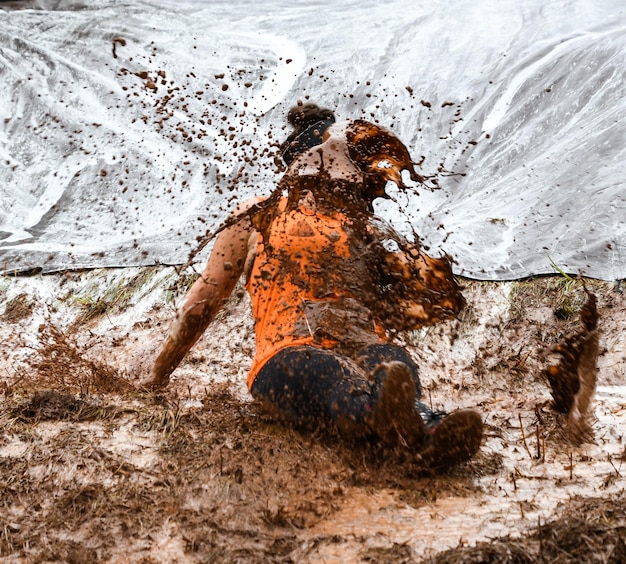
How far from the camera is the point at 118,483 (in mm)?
1879

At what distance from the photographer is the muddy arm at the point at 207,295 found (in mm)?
2600

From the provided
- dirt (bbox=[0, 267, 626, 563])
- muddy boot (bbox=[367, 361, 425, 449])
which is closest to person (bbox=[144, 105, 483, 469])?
muddy boot (bbox=[367, 361, 425, 449])

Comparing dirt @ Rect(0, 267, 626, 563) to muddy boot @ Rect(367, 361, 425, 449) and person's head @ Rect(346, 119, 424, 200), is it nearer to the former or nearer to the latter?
muddy boot @ Rect(367, 361, 425, 449)

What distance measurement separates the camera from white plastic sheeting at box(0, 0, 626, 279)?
4.04 meters

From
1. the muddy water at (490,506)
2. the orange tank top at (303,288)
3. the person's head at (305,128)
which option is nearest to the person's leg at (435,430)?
the muddy water at (490,506)

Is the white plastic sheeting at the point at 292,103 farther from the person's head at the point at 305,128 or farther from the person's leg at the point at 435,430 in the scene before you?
the person's leg at the point at 435,430

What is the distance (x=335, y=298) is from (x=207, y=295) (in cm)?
57

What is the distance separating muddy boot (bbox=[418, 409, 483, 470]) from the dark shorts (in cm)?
19

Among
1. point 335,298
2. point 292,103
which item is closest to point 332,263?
point 335,298

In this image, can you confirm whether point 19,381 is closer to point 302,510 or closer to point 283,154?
point 283,154

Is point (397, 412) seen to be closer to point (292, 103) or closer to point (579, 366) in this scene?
point (579, 366)

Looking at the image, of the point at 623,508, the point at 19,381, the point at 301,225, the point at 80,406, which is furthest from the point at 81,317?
the point at 623,508

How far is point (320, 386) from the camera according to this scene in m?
2.03

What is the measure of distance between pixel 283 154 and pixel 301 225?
0.52 meters
